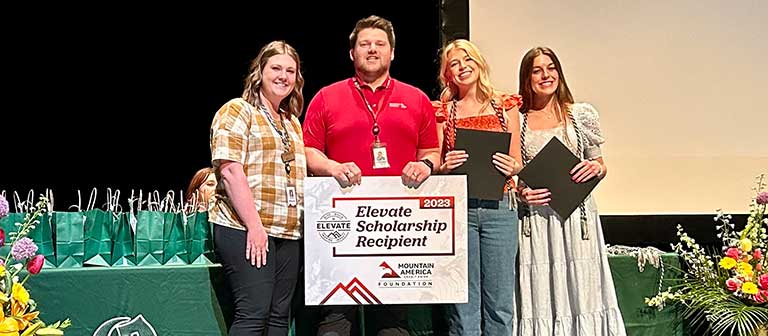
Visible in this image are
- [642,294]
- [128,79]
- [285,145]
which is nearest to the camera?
[285,145]

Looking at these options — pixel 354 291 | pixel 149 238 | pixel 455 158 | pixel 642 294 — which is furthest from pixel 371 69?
pixel 642 294

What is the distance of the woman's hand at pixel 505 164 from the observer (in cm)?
266

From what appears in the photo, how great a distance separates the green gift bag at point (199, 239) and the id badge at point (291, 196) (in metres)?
0.44

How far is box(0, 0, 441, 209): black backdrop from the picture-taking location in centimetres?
452

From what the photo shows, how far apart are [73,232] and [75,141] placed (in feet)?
6.85

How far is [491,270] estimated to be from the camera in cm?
269

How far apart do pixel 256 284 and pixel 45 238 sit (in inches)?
31.9

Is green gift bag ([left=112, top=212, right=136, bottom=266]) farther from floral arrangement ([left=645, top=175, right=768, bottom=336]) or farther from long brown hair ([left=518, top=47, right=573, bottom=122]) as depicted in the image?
floral arrangement ([left=645, top=175, right=768, bottom=336])

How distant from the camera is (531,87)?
9.55 feet

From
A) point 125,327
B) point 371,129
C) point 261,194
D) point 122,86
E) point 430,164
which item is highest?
point 122,86

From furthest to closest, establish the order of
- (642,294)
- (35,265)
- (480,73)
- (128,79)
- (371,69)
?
(128,79), (642,294), (480,73), (371,69), (35,265)

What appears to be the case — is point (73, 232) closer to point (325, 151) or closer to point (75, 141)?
Answer: point (325, 151)

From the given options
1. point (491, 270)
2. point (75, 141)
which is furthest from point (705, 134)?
point (75, 141)

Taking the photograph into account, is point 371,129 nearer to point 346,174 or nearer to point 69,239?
point 346,174
